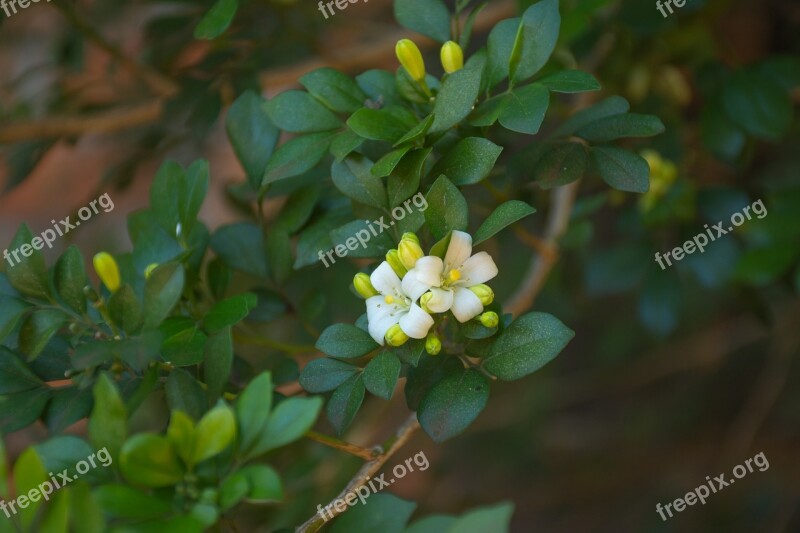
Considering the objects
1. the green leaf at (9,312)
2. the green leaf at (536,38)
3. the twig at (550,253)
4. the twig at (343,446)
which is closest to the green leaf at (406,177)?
the green leaf at (536,38)

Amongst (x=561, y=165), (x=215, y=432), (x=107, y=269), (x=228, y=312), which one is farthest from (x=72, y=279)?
(x=561, y=165)

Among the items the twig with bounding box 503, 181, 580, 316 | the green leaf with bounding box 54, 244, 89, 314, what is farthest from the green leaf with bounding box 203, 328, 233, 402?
the twig with bounding box 503, 181, 580, 316

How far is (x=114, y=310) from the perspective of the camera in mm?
690

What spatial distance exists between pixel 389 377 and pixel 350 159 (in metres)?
0.21

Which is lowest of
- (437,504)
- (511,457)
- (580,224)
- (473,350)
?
(511,457)

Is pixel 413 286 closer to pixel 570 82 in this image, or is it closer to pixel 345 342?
pixel 345 342

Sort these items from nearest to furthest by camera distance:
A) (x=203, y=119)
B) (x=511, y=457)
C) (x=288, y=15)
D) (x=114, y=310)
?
(x=114, y=310) → (x=203, y=119) → (x=288, y=15) → (x=511, y=457)

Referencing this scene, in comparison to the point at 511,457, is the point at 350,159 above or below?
above

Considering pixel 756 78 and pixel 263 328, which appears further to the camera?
pixel 263 328

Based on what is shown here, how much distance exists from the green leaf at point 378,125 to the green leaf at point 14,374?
362mm

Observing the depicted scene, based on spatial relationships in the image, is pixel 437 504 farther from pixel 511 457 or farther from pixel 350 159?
pixel 350 159

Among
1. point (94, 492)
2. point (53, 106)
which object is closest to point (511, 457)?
point (53, 106)

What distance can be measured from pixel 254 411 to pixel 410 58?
343mm

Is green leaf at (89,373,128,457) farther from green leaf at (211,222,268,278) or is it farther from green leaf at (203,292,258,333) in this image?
green leaf at (211,222,268,278)
